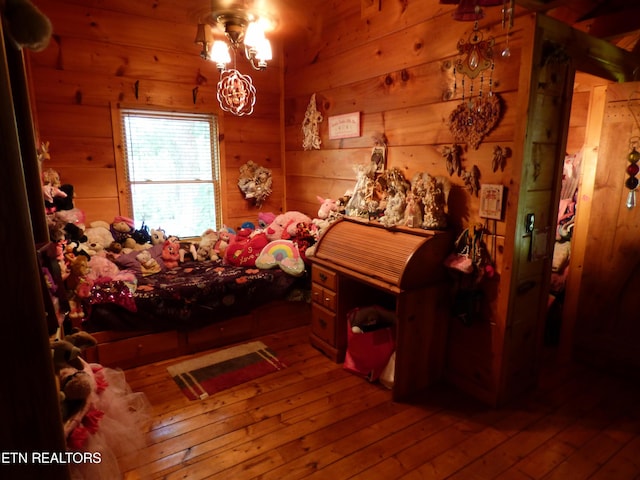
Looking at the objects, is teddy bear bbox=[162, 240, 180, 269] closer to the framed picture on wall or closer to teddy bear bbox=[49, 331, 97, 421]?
the framed picture on wall

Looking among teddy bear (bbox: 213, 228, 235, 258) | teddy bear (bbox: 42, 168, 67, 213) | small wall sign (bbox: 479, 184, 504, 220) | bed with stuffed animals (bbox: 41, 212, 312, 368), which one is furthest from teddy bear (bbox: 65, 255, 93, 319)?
small wall sign (bbox: 479, 184, 504, 220)

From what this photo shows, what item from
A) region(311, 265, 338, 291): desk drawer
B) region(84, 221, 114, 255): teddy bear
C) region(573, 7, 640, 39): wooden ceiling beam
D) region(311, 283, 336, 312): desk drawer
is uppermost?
region(573, 7, 640, 39): wooden ceiling beam

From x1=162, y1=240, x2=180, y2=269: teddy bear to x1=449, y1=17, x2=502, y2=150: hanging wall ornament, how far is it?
226 centimetres

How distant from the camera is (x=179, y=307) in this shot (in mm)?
2623

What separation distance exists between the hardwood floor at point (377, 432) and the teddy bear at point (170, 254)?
0.90 m

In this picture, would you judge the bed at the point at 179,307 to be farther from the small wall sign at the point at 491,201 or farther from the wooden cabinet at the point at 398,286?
the small wall sign at the point at 491,201

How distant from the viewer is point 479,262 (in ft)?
6.88

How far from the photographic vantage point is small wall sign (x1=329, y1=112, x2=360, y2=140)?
2961 millimetres

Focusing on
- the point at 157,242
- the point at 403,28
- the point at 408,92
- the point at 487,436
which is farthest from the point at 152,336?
the point at 403,28

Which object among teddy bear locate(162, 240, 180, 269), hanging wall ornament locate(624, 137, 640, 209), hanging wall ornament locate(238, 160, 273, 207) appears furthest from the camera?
hanging wall ornament locate(238, 160, 273, 207)

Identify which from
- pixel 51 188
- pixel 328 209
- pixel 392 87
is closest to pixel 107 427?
pixel 51 188

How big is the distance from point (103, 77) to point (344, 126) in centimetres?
196

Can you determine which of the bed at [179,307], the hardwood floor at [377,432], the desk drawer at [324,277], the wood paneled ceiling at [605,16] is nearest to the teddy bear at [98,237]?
the bed at [179,307]

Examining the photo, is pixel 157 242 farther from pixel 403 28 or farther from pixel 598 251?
pixel 598 251
